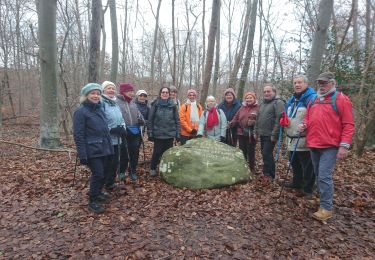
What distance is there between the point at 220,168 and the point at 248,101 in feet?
5.31

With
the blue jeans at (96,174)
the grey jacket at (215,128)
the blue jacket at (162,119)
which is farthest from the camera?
the grey jacket at (215,128)

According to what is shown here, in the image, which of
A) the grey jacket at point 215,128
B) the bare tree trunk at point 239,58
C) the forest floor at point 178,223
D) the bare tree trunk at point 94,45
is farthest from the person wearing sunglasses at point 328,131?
the bare tree trunk at point 239,58

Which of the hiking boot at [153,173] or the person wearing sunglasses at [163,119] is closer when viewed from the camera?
the person wearing sunglasses at [163,119]

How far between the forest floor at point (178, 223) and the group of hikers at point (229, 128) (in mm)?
359

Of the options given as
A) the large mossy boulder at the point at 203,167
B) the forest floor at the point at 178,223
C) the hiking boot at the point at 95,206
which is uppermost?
the large mossy boulder at the point at 203,167

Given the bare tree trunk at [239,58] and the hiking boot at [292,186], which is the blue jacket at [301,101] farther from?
the bare tree trunk at [239,58]

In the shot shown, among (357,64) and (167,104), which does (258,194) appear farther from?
(357,64)

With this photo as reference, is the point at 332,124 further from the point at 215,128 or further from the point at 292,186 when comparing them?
the point at 215,128

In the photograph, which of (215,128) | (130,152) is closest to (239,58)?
(215,128)

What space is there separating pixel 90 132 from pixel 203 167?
237cm

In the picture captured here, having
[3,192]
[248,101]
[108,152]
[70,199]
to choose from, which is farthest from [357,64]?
[3,192]

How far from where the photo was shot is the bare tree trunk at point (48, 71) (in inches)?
295

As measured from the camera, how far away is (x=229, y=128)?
6.58 metres

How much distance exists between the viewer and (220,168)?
5.51m
